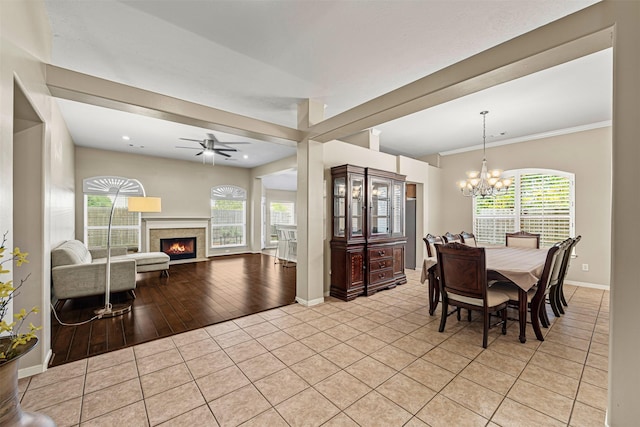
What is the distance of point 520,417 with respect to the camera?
171 centimetres

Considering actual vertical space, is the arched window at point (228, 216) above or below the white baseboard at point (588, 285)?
above

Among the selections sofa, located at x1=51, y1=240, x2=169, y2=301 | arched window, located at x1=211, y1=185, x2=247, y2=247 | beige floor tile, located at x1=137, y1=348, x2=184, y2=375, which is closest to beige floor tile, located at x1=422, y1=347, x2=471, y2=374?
beige floor tile, located at x1=137, y1=348, x2=184, y2=375

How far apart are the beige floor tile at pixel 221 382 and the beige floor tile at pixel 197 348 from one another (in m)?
0.40

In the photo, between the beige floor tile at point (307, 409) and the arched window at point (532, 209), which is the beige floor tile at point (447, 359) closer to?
the beige floor tile at point (307, 409)

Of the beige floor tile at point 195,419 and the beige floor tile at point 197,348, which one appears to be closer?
the beige floor tile at point 195,419

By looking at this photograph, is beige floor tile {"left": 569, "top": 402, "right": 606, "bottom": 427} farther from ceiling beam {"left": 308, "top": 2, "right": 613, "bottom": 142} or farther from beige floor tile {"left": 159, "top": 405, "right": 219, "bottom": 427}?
ceiling beam {"left": 308, "top": 2, "right": 613, "bottom": 142}

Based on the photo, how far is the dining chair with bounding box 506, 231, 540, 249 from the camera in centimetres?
459

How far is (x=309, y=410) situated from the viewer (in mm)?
1789

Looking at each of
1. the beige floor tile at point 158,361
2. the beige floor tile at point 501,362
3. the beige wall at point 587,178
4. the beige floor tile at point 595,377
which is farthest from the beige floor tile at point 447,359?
the beige wall at point 587,178

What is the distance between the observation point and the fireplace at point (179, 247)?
746 cm

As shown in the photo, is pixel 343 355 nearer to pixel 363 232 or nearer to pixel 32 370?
pixel 363 232

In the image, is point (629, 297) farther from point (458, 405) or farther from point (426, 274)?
point (426, 274)

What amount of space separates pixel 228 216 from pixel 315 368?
7321 millimetres

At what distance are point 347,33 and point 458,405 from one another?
3081 mm
